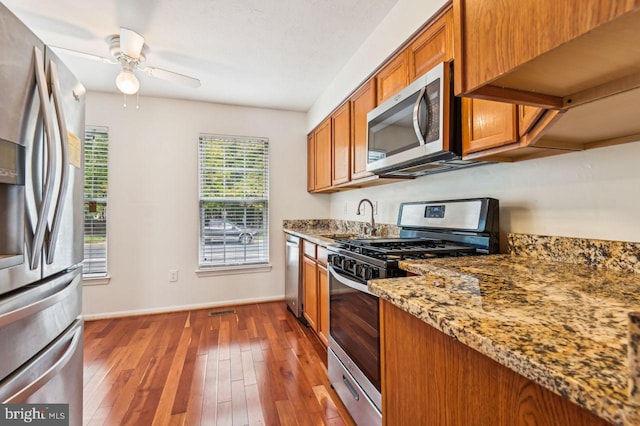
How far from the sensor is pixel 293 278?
3.12m

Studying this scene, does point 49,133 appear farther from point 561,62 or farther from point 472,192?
point 472,192

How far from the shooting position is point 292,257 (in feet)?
10.5

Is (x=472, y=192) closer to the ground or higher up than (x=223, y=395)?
higher up

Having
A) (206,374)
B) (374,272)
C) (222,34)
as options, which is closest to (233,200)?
(222,34)

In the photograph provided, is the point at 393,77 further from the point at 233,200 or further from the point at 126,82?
the point at 233,200

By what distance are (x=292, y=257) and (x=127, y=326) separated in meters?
1.79

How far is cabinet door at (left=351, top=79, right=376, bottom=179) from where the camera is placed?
2180 mm

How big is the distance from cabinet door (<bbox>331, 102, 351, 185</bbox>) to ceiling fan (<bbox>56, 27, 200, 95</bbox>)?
1264 mm

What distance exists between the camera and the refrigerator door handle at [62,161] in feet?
3.43

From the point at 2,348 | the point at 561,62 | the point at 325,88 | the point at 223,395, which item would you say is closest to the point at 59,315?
the point at 2,348

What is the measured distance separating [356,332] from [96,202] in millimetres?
3131

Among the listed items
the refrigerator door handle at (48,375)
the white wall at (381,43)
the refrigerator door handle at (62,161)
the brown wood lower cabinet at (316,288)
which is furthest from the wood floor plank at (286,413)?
the white wall at (381,43)

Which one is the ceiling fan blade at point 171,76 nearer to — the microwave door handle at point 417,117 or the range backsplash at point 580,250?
the microwave door handle at point 417,117

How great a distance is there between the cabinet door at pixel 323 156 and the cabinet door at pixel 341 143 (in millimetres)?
130
